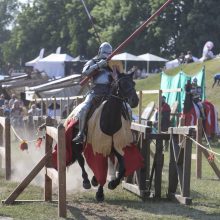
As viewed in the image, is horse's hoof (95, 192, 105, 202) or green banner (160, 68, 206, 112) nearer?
horse's hoof (95, 192, 105, 202)

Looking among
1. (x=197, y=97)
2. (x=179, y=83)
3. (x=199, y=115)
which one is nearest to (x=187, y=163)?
(x=199, y=115)

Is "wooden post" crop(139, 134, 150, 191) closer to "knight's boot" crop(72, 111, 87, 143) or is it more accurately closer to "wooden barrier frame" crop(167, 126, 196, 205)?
"wooden barrier frame" crop(167, 126, 196, 205)

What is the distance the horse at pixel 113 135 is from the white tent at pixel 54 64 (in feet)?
145

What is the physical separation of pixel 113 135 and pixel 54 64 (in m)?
49.8

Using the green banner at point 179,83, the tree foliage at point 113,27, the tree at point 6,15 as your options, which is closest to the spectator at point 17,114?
the green banner at point 179,83

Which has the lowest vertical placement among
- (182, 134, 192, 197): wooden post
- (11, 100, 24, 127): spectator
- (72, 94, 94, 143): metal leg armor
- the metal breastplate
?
(11, 100, 24, 127): spectator

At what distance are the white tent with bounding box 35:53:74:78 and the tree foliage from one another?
13.9 ft

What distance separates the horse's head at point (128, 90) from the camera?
30.9 ft

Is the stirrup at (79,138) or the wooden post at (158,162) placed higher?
the stirrup at (79,138)

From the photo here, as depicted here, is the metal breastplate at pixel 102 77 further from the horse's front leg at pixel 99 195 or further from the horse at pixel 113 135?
the horse's front leg at pixel 99 195

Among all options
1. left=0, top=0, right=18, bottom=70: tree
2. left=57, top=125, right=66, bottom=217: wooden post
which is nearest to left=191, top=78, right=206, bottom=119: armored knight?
left=57, top=125, right=66, bottom=217: wooden post

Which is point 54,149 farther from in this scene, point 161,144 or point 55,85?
point 55,85

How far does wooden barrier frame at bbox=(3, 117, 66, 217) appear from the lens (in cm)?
866

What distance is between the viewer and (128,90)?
30.9 ft
